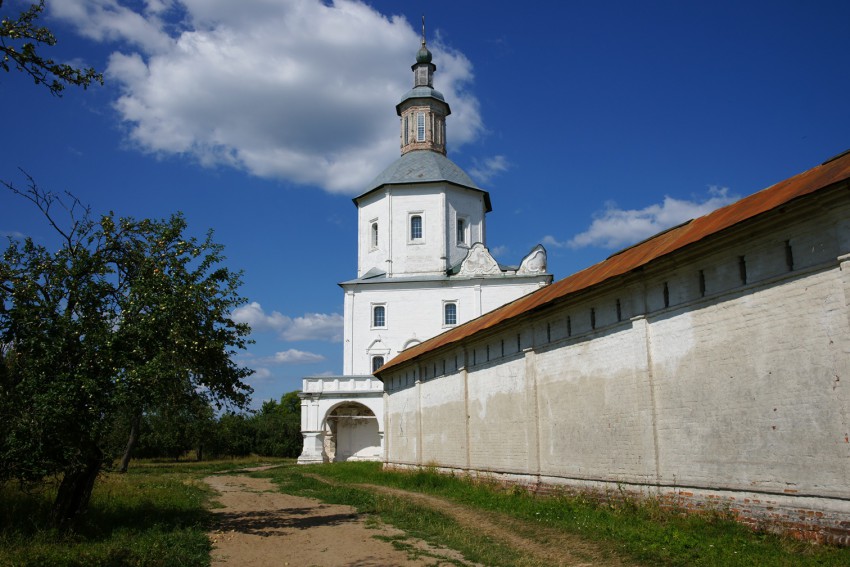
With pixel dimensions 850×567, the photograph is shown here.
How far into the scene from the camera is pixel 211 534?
11391mm

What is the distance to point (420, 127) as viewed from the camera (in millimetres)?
46188

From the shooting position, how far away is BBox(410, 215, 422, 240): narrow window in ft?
137

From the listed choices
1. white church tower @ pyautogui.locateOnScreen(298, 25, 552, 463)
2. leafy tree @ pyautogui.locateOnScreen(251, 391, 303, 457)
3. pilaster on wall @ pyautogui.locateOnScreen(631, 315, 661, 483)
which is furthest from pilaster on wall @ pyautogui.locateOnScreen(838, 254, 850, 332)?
leafy tree @ pyautogui.locateOnScreen(251, 391, 303, 457)

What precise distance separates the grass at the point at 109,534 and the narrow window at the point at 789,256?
783 cm

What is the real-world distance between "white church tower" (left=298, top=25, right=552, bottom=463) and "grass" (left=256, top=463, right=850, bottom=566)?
21798 mm

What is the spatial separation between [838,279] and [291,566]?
7.06 m

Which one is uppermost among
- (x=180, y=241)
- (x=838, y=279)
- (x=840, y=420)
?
(x=180, y=241)

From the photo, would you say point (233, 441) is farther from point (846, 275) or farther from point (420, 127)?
point (846, 275)

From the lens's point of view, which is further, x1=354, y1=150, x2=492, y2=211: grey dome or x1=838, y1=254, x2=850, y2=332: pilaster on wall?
x1=354, y1=150, x2=492, y2=211: grey dome

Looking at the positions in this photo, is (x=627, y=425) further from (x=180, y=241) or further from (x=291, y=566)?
(x=180, y=241)

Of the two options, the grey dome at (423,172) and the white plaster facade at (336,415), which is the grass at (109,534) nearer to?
the white plaster facade at (336,415)

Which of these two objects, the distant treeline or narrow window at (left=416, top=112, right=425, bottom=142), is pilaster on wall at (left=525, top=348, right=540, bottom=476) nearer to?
narrow window at (left=416, top=112, right=425, bottom=142)

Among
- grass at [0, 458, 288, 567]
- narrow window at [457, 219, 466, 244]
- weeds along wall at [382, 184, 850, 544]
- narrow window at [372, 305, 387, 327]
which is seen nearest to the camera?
weeds along wall at [382, 184, 850, 544]

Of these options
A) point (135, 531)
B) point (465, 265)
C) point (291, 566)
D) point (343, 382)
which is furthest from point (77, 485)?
point (465, 265)
